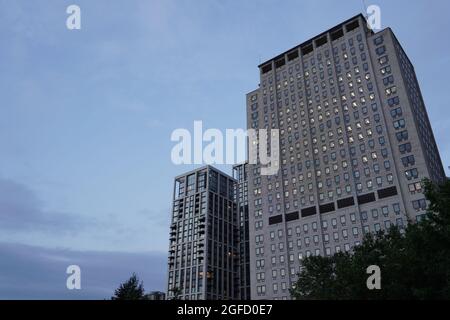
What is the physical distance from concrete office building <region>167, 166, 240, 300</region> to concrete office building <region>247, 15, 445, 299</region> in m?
50.0

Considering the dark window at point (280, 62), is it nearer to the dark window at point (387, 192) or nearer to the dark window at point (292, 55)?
the dark window at point (292, 55)

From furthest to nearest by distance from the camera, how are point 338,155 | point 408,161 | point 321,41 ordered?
point 321,41 < point 338,155 < point 408,161

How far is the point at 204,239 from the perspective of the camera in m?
171

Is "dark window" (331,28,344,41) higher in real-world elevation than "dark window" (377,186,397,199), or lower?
higher

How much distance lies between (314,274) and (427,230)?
1189 inches

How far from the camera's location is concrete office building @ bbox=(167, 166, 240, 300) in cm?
16675

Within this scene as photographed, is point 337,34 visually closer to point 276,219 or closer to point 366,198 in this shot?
point 366,198

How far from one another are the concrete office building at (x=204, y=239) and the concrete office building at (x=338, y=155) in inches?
1970

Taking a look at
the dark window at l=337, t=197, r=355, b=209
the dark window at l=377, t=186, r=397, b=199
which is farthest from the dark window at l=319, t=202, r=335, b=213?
the dark window at l=377, t=186, r=397, b=199

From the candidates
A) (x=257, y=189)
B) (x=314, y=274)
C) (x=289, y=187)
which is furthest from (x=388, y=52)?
(x=314, y=274)

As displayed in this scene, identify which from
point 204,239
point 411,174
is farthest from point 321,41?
point 204,239

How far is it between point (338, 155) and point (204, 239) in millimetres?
80497

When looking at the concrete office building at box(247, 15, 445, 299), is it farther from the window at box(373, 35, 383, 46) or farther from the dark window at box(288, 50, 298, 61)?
the dark window at box(288, 50, 298, 61)
